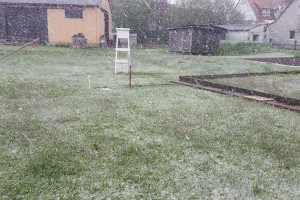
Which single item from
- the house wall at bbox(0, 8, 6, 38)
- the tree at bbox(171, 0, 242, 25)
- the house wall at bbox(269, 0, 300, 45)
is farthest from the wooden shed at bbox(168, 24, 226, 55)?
the house wall at bbox(269, 0, 300, 45)

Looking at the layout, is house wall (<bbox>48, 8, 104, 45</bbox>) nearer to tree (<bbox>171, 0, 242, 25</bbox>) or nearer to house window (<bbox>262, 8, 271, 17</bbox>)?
tree (<bbox>171, 0, 242, 25</bbox>)

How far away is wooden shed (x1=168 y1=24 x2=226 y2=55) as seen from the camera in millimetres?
21125

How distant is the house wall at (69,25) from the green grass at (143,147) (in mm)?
16922

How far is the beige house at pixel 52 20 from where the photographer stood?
2291 cm

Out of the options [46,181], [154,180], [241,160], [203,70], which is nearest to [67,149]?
[46,181]

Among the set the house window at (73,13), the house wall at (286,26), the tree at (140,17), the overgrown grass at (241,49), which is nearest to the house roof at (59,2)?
the house window at (73,13)

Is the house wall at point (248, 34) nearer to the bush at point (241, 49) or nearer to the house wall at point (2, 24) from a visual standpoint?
the bush at point (241, 49)

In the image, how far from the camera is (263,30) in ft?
120

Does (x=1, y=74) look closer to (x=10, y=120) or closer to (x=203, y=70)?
(x=10, y=120)

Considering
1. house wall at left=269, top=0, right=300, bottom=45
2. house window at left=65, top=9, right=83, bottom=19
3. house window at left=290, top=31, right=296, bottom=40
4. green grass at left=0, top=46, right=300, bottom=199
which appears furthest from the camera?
house window at left=290, top=31, right=296, bottom=40

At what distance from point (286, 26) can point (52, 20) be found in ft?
93.2

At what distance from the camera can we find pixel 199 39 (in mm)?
21328

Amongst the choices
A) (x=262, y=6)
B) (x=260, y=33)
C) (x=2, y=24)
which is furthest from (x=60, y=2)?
(x=262, y=6)

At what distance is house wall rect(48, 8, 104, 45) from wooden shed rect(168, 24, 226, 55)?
7086 mm
